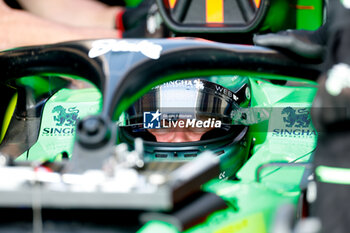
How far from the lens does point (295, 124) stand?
4.39 feet

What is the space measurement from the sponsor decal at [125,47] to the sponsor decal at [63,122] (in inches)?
23.1

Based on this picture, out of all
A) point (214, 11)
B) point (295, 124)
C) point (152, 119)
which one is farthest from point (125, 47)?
point (295, 124)

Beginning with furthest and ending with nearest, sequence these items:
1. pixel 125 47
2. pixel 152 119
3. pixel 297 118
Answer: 1. pixel 297 118
2. pixel 152 119
3. pixel 125 47

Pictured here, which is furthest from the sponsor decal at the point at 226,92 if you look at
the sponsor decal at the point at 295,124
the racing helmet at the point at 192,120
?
the sponsor decal at the point at 295,124

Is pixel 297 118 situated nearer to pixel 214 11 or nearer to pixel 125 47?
pixel 214 11

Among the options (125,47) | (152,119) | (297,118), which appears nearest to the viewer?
(125,47)

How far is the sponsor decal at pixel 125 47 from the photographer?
2.75ft

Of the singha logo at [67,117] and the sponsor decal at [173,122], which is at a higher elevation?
the singha logo at [67,117]

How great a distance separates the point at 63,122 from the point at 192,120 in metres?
0.44

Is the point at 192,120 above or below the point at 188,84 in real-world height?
below

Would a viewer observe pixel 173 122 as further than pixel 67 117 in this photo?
No

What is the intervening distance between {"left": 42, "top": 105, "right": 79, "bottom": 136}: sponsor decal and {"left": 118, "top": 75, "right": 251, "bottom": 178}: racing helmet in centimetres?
19

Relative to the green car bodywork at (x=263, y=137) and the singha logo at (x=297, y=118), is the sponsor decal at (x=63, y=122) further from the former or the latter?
the singha logo at (x=297, y=118)

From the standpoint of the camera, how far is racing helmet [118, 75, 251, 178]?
125 centimetres
